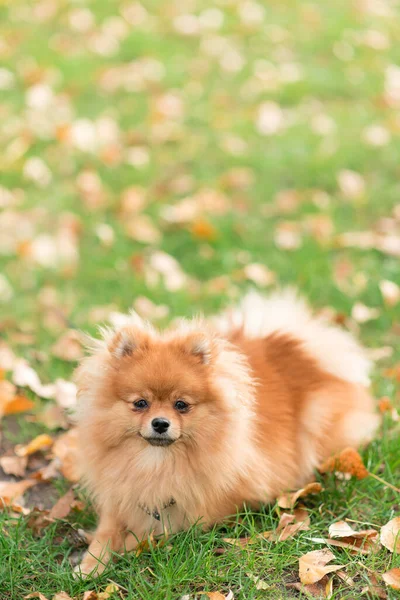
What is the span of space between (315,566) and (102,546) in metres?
0.70

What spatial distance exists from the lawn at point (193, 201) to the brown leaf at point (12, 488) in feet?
0.13

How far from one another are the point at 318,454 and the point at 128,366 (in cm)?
91

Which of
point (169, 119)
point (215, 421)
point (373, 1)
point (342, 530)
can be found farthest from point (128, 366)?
point (373, 1)

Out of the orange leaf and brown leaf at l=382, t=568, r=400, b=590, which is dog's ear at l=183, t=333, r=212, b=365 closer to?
brown leaf at l=382, t=568, r=400, b=590

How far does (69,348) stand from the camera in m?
3.86

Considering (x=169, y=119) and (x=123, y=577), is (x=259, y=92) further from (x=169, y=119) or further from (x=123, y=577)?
(x=123, y=577)

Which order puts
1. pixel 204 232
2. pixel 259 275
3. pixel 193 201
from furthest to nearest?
1. pixel 193 201
2. pixel 204 232
3. pixel 259 275

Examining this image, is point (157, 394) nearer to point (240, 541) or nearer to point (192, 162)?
point (240, 541)

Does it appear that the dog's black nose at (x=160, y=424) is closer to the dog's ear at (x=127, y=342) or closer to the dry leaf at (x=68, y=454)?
the dog's ear at (x=127, y=342)

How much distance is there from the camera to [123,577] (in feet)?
8.32

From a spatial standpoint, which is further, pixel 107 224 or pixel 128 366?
pixel 107 224

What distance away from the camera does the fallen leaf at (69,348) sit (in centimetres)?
383

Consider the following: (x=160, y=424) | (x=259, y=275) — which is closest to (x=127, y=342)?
(x=160, y=424)

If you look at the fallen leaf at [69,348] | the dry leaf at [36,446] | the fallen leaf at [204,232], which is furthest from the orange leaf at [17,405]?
the fallen leaf at [204,232]
